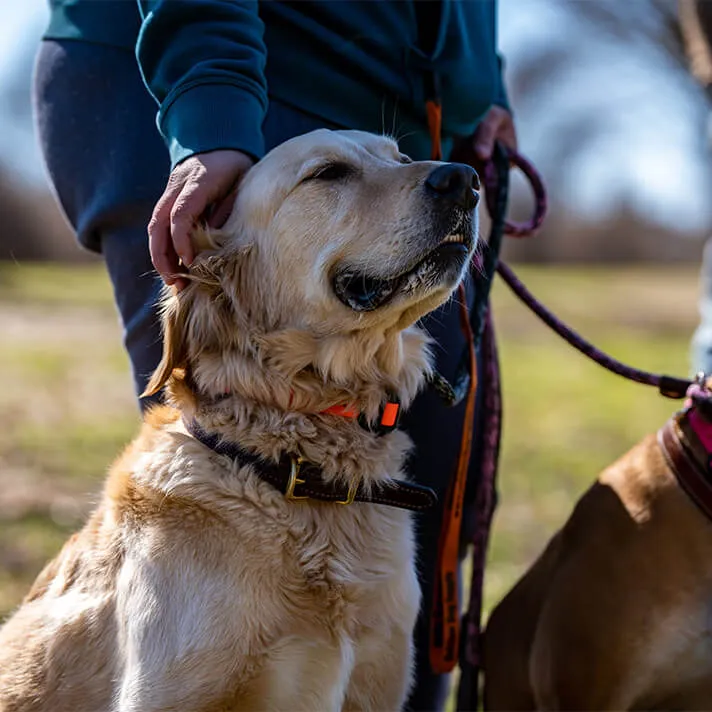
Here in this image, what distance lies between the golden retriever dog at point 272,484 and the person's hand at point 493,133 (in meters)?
0.53

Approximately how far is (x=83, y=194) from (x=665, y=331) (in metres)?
12.4

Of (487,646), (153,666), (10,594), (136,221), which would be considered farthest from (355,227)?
(10,594)

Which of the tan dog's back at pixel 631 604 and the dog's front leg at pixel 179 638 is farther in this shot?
the tan dog's back at pixel 631 604

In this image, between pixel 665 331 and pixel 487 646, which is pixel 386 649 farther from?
pixel 665 331

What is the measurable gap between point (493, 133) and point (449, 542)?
3.66 feet

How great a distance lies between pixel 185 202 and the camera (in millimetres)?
2002

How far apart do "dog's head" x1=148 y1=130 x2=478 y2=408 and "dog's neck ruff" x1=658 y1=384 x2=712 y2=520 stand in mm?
836

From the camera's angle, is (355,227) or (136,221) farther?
(136,221)

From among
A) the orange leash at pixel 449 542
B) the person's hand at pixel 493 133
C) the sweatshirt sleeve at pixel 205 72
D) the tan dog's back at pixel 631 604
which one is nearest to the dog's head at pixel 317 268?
the sweatshirt sleeve at pixel 205 72

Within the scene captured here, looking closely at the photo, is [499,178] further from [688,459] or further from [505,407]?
[505,407]

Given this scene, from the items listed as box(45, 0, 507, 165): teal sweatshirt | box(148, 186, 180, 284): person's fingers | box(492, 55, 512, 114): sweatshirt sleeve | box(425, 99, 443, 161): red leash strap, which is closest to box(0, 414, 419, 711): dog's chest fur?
box(148, 186, 180, 284): person's fingers

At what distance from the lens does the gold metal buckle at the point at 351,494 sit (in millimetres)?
2121

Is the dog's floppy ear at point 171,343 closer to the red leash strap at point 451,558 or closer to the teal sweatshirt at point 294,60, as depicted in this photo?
the teal sweatshirt at point 294,60

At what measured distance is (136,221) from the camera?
2.40 m
